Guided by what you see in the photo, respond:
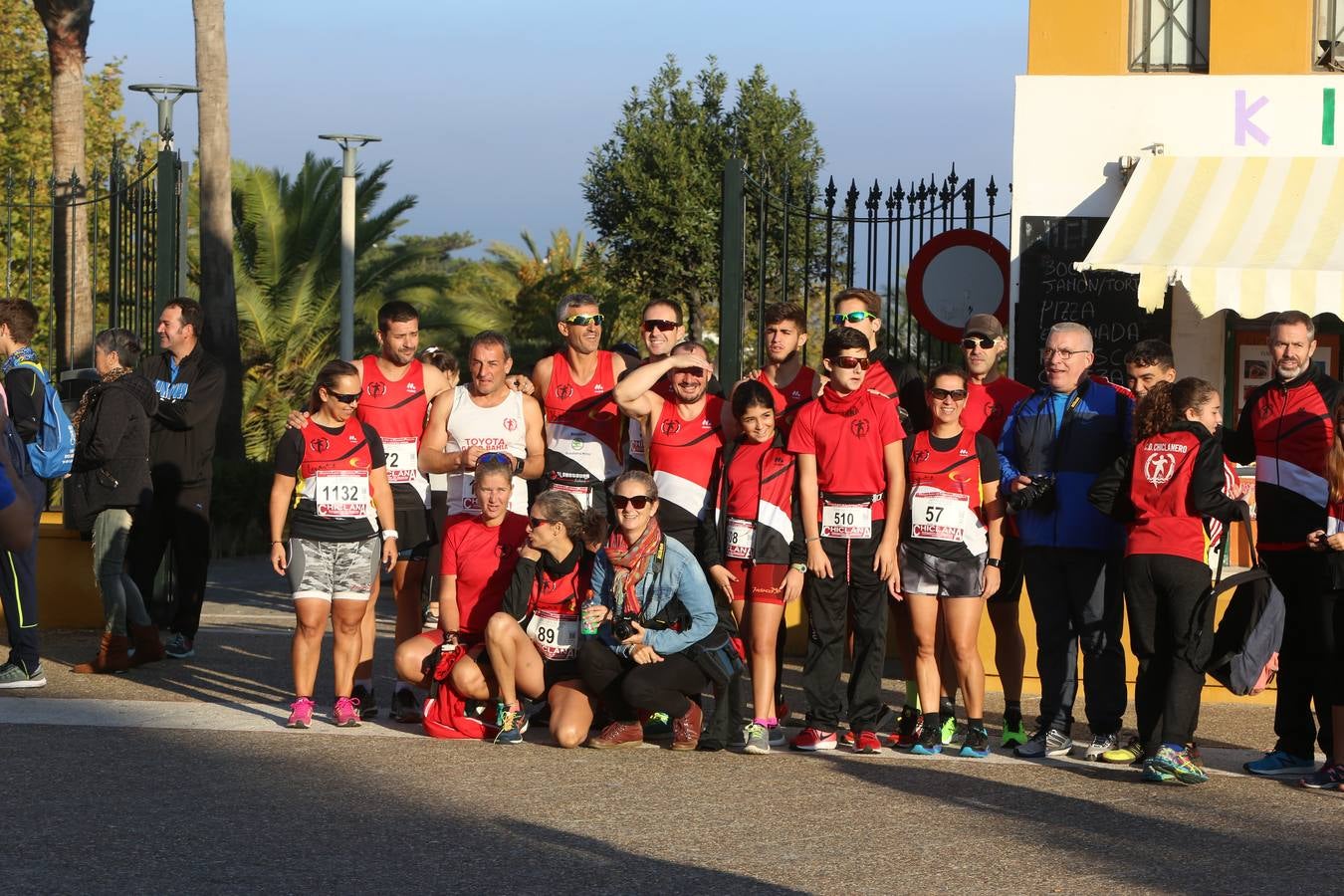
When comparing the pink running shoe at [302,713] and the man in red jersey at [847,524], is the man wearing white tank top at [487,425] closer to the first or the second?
the pink running shoe at [302,713]

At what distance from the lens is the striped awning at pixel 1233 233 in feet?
34.7

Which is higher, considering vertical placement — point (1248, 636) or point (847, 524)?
point (847, 524)

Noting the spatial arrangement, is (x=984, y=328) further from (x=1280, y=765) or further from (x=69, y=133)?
(x=69, y=133)

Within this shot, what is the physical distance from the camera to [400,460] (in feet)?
28.3

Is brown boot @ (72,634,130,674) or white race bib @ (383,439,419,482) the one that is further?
brown boot @ (72,634,130,674)

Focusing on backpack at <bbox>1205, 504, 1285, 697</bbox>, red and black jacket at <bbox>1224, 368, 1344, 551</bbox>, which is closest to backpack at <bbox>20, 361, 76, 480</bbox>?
backpack at <bbox>1205, 504, 1285, 697</bbox>

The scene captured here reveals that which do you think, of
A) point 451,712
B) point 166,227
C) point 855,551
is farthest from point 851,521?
point 166,227

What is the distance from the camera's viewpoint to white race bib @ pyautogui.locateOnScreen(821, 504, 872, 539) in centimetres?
763

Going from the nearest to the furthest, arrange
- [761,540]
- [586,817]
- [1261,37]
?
[586,817] → [761,540] → [1261,37]

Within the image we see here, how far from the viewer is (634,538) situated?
749cm

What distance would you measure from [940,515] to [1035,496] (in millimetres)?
415

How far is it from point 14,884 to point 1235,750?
521 centimetres

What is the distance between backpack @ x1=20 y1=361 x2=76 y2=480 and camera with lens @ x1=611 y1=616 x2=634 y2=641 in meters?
3.20

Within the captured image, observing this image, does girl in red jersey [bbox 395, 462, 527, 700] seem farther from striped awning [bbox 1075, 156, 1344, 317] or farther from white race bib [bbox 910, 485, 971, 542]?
striped awning [bbox 1075, 156, 1344, 317]
